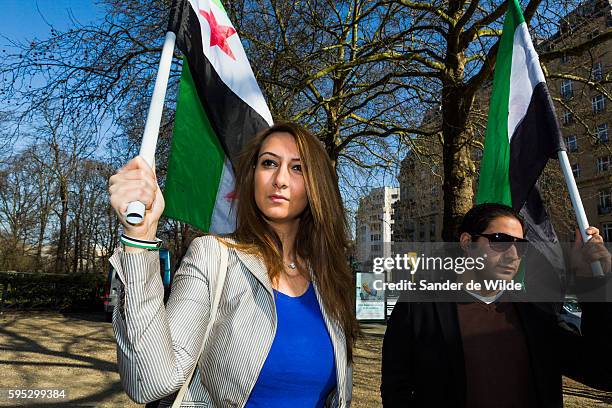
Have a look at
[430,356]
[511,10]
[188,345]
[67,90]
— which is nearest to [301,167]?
[188,345]

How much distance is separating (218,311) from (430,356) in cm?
113

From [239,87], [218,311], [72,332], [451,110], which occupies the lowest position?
[72,332]

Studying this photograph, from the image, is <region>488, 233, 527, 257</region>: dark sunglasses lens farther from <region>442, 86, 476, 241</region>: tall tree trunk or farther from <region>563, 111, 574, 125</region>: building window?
<region>563, 111, 574, 125</region>: building window

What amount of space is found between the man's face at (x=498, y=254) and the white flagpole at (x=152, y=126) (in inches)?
63.9

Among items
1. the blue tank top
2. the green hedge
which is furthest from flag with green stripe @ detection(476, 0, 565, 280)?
the green hedge

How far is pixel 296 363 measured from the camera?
163cm

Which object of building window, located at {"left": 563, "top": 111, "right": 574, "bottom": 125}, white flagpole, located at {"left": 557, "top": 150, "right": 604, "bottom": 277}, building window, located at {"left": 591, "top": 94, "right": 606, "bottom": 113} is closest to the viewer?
white flagpole, located at {"left": 557, "top": 150, "right": 604, "bottom": 277}

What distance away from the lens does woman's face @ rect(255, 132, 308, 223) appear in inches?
75.7

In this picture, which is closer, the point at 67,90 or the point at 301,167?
the point at 301,167

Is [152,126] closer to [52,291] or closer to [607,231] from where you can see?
[52,291]

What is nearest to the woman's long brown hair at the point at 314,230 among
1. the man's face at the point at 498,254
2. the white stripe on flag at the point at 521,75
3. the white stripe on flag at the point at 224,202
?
the man's face at the point at 498,254

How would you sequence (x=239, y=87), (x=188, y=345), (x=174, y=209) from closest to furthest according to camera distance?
(x=188, y=345)
(x=174, y=209)
(x=239, y=87)

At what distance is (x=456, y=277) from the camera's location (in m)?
2.61

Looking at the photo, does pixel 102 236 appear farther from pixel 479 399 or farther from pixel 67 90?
pixel 479 399
